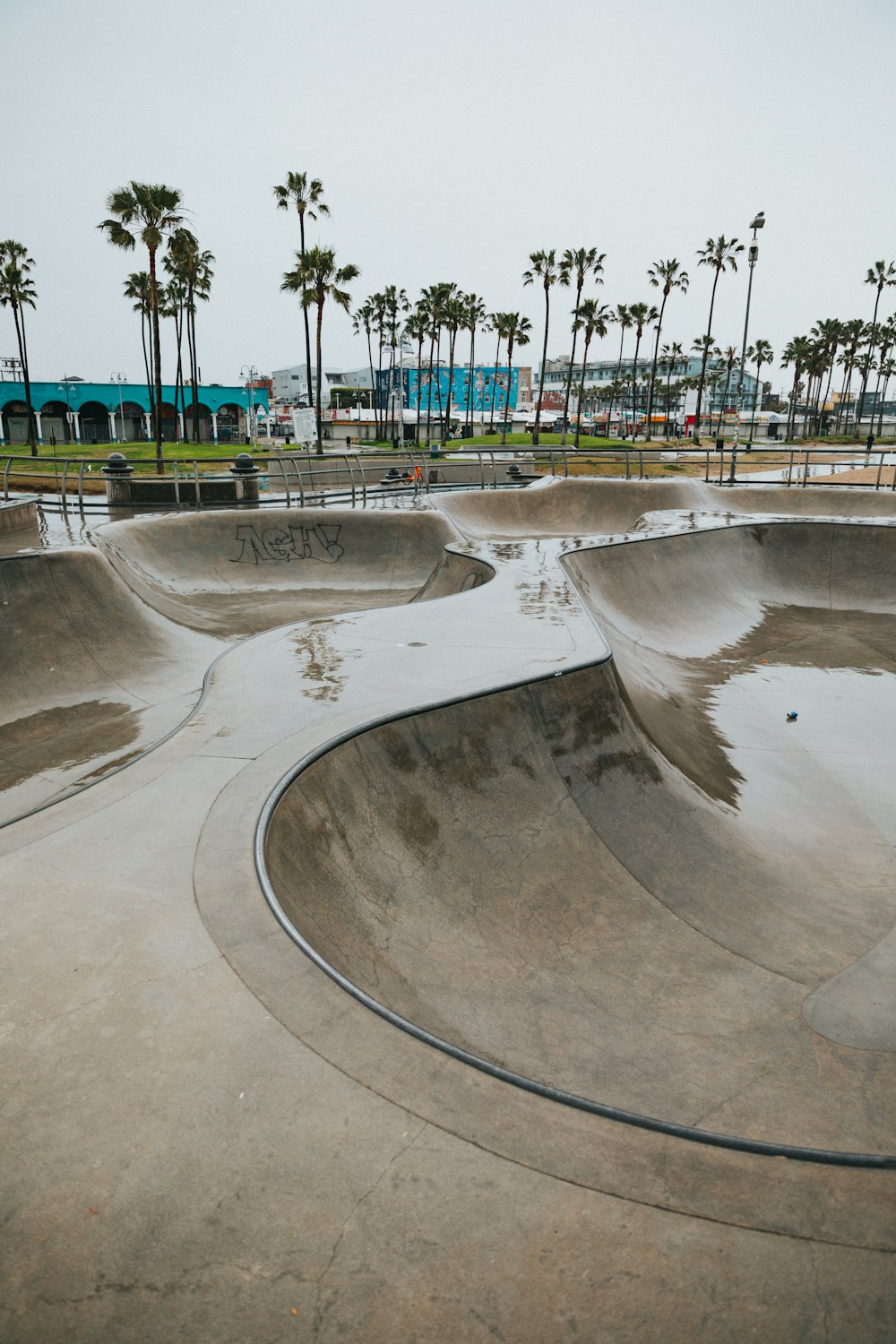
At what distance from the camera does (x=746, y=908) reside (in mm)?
6039

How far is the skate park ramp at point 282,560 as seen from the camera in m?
14.7

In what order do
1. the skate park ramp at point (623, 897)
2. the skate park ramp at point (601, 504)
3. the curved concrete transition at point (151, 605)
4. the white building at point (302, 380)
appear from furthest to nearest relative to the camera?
the white building at point (302, 380) → the skate park ramp at point (601, 504) → the curved concrete transition at point (151, 605) → the skate park ramp at point (623, 897)

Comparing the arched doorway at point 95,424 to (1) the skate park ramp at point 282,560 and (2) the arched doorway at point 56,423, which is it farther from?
(1) the skate park ramp at point 282,560

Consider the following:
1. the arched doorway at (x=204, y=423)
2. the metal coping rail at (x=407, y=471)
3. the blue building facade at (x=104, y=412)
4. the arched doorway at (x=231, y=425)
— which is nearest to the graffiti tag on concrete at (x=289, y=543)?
the metal coping rail at (x=407, y=471)

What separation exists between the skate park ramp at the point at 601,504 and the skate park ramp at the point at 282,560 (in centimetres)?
326

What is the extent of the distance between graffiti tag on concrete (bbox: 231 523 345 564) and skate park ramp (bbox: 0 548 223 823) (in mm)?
5054

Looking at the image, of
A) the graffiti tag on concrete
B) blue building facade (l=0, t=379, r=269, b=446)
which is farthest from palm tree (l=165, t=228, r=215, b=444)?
the graffiti tag on concrete

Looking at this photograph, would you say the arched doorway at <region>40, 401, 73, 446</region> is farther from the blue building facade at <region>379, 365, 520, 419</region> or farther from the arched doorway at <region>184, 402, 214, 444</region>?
the blue building facade at <region>379, 365, 520, 419</region>

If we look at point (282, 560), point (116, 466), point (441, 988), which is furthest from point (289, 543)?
point (441, 988)

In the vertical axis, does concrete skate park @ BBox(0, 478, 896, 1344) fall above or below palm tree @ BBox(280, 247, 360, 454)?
below

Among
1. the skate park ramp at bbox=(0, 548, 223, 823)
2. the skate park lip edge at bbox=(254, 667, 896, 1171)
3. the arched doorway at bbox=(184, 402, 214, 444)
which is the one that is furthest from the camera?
the arched doorway at bbox=(184, 402, 214, 444)

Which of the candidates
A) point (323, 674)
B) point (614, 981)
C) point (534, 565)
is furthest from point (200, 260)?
point (614, 981)

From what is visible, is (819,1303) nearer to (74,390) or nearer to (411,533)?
(411,533)

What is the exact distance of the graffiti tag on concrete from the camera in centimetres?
1744
